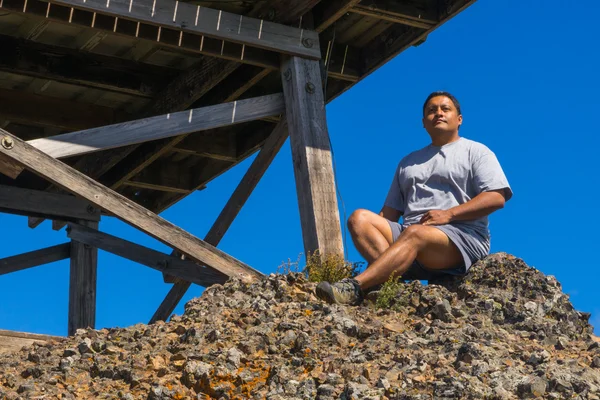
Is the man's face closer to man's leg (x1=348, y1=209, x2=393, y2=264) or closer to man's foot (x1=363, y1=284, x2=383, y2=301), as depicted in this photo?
man's leg (x1=348, y1=209, x2=393, y2=264)

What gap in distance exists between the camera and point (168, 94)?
9773 millimetres

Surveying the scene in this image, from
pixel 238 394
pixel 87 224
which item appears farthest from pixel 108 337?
pixel 87 224

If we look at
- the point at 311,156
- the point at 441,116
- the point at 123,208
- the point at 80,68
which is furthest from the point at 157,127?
the point at 441,116

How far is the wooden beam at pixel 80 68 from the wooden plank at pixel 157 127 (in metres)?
1.28

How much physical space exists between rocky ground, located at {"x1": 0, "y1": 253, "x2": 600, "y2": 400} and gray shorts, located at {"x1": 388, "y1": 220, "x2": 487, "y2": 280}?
0.10 m

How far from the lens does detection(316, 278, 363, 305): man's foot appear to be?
6820mm

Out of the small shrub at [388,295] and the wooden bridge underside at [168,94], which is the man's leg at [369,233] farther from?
the wooden bridge underside at [168,94]

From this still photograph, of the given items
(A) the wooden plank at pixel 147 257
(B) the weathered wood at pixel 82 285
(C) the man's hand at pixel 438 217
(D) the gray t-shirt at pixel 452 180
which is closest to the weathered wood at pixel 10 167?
(A) the wooden plank at pixel 147 257

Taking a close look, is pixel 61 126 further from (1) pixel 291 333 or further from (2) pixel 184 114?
(1) pixel 291 333

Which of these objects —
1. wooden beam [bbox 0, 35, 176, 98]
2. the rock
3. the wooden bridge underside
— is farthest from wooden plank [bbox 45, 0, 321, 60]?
the rock

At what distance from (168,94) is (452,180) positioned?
3221 mm

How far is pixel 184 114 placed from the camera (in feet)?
27.9

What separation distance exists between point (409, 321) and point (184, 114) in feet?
9.16

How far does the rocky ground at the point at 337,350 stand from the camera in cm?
562
